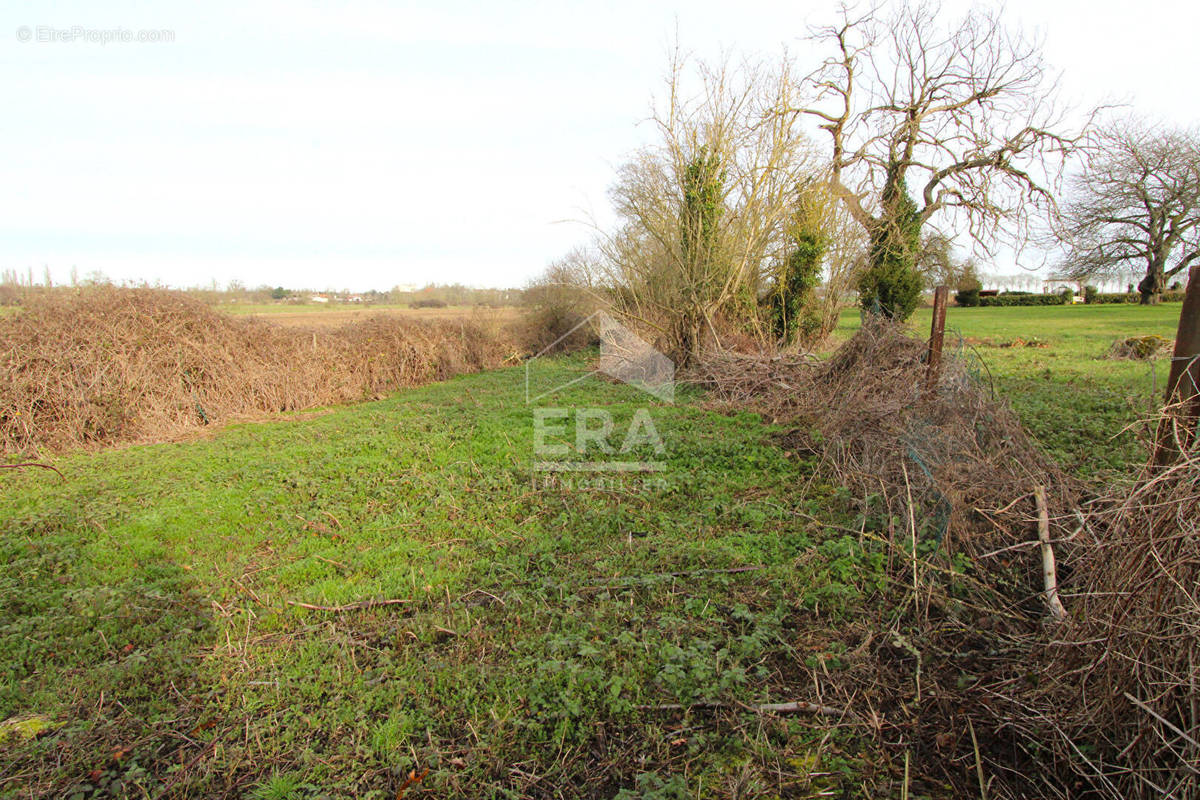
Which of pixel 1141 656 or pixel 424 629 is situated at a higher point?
pixel 1141 656

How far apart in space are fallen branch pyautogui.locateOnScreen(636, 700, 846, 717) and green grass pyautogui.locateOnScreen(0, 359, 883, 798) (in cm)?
4

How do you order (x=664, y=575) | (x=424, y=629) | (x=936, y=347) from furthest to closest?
1. (x=936, y=347)
2. (x=664, y=575)
3. (x=424, y=629)

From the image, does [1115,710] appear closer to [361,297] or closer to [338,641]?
[338,641]

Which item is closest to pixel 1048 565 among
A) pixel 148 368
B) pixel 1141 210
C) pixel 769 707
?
pixel 769 707

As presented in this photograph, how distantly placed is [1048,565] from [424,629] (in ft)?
11.3

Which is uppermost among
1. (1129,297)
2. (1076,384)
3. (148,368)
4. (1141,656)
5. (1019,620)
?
(1129,297)

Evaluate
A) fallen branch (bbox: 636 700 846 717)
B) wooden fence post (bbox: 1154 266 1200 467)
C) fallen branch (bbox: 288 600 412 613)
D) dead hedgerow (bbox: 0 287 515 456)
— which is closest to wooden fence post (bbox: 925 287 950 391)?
wooden fence post (bbox: 1154 266 1200 467)

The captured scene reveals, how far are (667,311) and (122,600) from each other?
10806 mm

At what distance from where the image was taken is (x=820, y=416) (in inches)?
264

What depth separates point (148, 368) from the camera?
887 centimetres

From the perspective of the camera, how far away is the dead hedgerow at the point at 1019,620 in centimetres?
187

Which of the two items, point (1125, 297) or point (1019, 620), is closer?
point (1019, 620)

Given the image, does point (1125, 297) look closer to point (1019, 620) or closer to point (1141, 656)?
point (1019, 620)

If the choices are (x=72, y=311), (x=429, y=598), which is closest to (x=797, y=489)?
(x=429, y=598)
